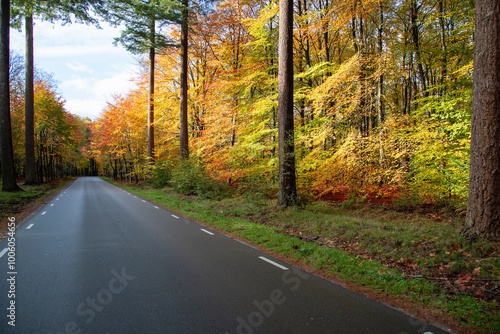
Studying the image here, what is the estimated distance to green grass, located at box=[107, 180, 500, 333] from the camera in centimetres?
398

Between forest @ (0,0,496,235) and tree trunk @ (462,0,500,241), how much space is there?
7.44 feet

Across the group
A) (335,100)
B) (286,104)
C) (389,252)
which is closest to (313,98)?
(335,100)

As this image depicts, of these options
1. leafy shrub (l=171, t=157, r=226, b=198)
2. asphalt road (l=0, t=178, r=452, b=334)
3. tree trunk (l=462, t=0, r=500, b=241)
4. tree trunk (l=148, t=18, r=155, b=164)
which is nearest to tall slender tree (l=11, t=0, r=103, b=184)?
tree trunk (l=148, t=18, r=155, b=164)

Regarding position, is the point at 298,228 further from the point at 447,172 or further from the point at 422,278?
the point at 447,172

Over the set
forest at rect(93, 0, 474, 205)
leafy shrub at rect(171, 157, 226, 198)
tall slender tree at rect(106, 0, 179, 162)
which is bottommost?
leafy shrub at rect(171, 157, 226, 198)

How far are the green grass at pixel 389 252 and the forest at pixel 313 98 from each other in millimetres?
1992

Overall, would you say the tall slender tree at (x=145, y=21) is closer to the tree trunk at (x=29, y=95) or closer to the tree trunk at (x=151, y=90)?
the tree trunk at (x=151, y=90)

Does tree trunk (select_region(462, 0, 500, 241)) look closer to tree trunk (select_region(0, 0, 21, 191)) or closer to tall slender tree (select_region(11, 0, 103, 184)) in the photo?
tall slender tree (select_region(11, 0, 103, 184))

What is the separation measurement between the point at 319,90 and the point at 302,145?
106 inches

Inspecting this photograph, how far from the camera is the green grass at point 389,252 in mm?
3977

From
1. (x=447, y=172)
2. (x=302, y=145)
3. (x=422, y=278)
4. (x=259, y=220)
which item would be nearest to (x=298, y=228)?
(x=259, y=220)

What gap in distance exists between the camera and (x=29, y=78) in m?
20.0

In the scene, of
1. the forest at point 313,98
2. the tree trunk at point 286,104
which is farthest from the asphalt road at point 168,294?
the forest at point 313,98

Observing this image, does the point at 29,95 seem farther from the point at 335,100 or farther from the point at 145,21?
the point at 335,100
